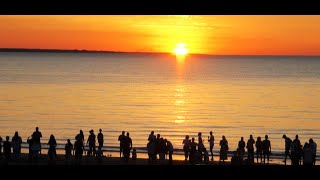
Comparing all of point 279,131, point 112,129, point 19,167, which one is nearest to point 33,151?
point 19,167

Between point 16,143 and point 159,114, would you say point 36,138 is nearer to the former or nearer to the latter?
point 16,143

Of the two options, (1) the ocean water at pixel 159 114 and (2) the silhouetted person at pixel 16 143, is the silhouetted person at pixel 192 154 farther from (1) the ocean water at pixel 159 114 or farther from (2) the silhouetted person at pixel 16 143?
(1) the ocean water at pixel 159 114

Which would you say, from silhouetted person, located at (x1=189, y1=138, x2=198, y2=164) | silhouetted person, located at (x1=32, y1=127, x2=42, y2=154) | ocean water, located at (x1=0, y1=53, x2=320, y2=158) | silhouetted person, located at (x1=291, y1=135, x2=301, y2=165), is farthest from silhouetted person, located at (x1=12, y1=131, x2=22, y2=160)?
ocean water, located at (x1=0, y1=53, x2=320, y2=158)

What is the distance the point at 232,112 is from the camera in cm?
→ 6781

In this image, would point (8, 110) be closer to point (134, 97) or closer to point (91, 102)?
point (91, 102)

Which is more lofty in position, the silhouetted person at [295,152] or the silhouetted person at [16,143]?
the silhouetted person at [16,143]

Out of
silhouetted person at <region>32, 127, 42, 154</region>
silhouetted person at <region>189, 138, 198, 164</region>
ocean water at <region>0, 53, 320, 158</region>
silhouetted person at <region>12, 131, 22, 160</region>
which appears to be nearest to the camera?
silhouetted person at <region>32, 127, 42, 154</region>
